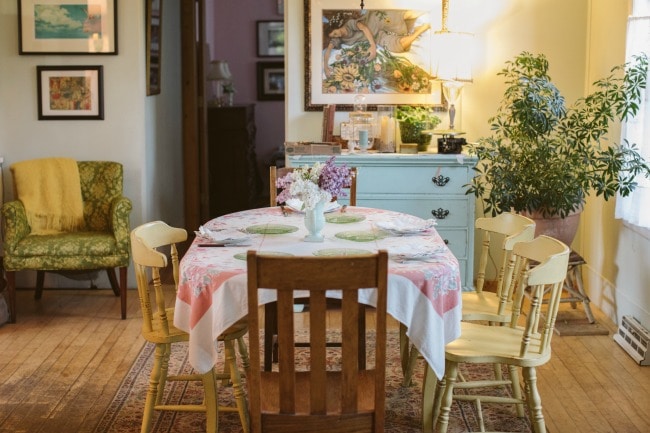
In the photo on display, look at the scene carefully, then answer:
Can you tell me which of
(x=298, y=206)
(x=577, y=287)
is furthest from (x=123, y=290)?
(x=577, y=287)

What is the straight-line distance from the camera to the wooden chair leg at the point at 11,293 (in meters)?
5.52

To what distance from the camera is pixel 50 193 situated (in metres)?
5.98

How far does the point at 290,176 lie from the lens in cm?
384

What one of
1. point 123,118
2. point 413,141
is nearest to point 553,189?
point 413,141

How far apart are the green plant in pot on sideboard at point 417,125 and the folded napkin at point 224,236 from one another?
7.25 ft

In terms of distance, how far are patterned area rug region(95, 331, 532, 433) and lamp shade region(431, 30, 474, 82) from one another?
2.01 metres

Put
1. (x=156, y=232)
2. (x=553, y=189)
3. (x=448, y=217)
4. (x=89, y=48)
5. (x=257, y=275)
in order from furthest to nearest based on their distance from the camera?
(x=89, y=48), (x=448, y=217), (x=553, y=189), (x=156, y=232), (x=257, y=275)

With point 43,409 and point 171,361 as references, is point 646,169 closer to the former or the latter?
point 171,361

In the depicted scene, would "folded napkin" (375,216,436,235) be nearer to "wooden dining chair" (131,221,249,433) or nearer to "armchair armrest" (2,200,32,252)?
"wooden dining chair" (131,221,249,433)

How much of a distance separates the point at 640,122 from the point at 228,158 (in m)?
4.62

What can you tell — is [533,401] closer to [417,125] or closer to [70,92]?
[417,125]

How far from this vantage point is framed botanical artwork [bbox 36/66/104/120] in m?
6.22

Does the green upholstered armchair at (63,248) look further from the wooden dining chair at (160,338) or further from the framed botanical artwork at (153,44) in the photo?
the wooden dining chair at (160,338)

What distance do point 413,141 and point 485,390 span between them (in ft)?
6.65
